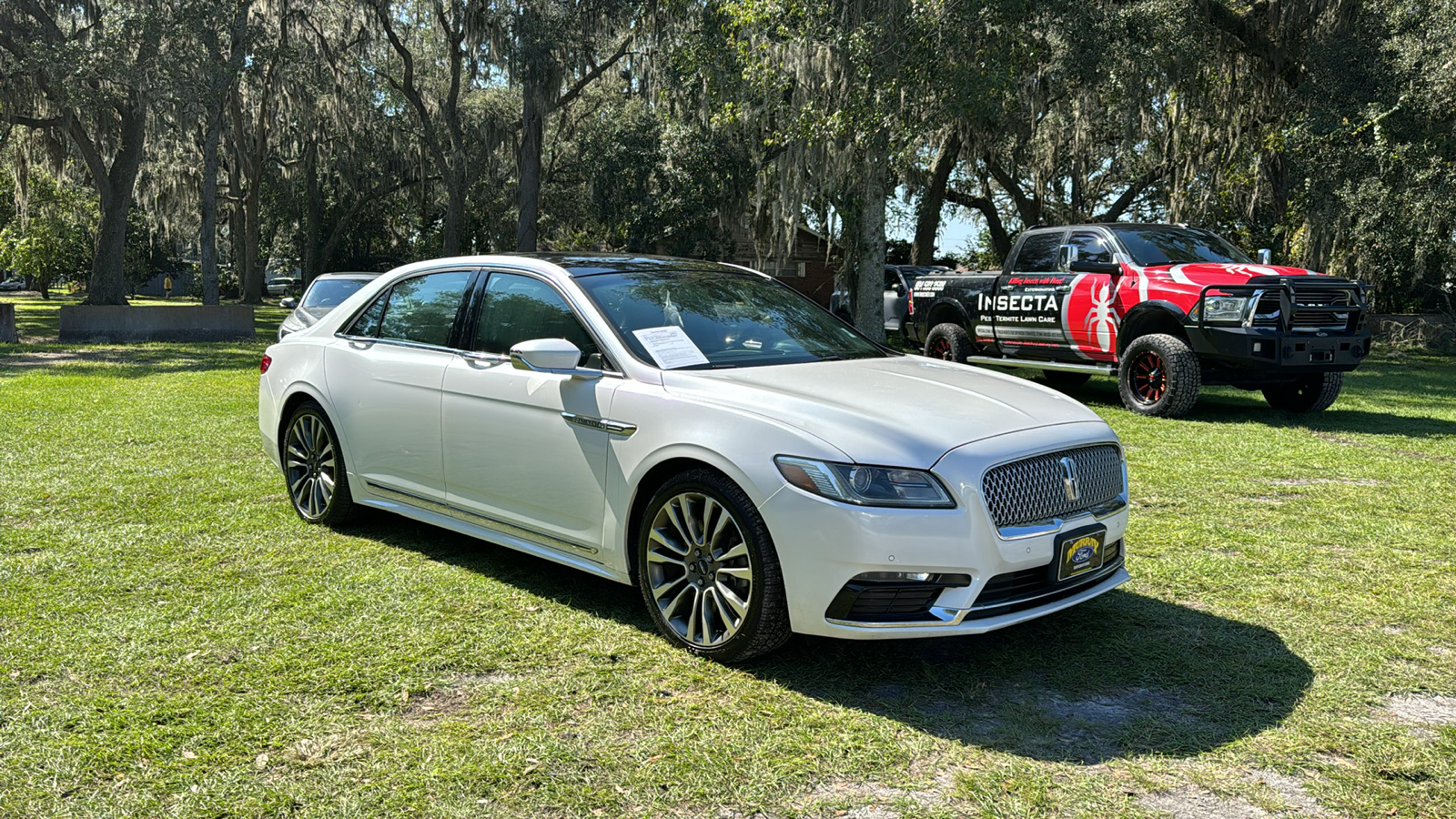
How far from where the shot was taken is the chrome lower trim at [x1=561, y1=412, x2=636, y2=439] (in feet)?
15.0

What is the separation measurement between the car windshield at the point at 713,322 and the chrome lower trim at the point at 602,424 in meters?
0.31

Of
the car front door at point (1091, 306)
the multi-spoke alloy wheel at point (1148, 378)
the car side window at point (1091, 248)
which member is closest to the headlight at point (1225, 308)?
the multi-spoke alloy wheel at point (1148, 378)

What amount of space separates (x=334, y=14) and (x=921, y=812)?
33027mm

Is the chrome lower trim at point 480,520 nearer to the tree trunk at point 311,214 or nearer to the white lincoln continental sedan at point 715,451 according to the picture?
the white lincoln continental sedan at point 715,451

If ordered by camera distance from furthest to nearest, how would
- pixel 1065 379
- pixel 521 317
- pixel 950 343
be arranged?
pixel 1065 379 < pixel 950 343 < pixel 521 317

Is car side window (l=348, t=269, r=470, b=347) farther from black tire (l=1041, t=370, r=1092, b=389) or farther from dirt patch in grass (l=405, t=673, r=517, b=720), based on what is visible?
black tire (l=1041, t=370, r=1092, b=389)

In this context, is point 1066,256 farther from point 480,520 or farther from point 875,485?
point 875,485

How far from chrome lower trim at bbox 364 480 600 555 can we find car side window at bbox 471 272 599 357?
769 millimetres

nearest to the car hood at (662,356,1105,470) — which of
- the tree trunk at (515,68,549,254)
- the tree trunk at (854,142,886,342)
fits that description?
the tree trunk at (854,142,886,342)

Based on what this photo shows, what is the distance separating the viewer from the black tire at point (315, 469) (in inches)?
244

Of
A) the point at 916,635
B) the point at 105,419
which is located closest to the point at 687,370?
the point at 916,635

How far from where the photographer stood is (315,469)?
6.43 m

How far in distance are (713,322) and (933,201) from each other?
80.4 feet

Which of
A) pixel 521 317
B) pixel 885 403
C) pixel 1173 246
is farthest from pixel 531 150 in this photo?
pixel 885 403
